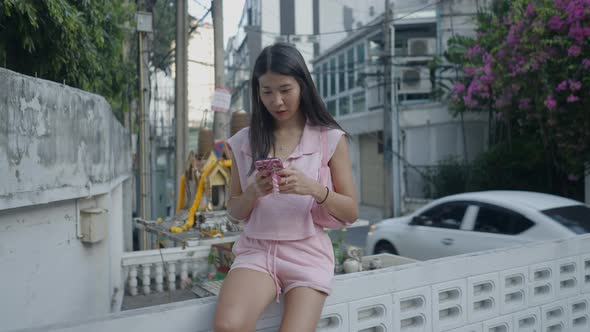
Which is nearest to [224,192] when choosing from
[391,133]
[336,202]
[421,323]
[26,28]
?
[26,28]

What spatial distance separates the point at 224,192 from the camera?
17.3ft

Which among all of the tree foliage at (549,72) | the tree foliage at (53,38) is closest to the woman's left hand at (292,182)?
the tree foliage at (53,38)

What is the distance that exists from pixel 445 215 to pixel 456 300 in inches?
149

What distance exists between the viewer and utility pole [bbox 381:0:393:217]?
1409 cm

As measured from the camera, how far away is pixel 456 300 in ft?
8.41

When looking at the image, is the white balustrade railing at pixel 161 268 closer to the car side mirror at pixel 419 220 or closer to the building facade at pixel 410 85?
the car side mirror at pixel 419 220

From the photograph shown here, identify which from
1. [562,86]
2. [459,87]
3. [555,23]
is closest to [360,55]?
[459,87]

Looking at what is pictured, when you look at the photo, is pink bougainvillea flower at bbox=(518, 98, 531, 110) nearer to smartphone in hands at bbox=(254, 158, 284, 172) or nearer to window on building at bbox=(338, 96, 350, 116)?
smartphone in hands at bbox=(254, 158, 284, 172)

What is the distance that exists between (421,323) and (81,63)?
520 centimetres

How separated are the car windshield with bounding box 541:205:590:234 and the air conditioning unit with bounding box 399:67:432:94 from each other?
10.2 metres

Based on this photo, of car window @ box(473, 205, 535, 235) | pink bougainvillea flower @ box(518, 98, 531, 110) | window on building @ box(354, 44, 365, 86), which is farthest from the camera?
window on building @ box(354, 44, 365, 86)

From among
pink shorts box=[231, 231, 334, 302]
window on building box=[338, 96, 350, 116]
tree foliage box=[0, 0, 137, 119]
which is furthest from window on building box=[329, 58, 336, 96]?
pink shorts box=[231, 231, 334, 302]

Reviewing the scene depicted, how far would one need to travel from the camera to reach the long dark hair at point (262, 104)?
1893 millimetres

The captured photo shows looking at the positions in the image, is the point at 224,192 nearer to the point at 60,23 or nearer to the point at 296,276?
the point at 60,23
